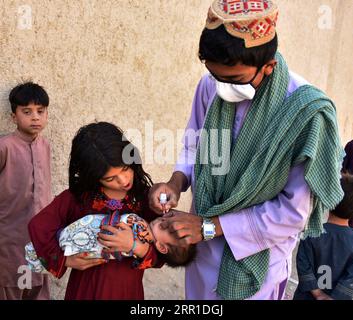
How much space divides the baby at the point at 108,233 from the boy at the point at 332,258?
3.62ft

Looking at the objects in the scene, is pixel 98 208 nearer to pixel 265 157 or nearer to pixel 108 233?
pixel 108 233

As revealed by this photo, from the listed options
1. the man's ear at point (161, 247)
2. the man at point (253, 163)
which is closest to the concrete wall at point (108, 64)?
the man at point (253, 163)

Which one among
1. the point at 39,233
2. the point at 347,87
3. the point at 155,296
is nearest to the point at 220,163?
the point at 39,233

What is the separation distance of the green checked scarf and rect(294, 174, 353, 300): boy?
36.9 inches

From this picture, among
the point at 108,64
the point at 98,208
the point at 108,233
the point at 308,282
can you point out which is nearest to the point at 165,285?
the point at 308,282

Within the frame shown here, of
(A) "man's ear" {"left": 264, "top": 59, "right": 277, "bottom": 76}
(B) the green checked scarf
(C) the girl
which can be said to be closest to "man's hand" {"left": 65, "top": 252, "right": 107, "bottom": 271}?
(C) the girl

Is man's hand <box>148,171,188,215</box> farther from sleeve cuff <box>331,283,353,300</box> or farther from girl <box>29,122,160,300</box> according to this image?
sleeve cuff <box>331,283,353,300</box>

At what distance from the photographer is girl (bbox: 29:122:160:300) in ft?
5.91

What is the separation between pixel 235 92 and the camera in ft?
5.43

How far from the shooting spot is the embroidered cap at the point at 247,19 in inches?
58.2

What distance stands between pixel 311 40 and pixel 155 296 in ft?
14.5

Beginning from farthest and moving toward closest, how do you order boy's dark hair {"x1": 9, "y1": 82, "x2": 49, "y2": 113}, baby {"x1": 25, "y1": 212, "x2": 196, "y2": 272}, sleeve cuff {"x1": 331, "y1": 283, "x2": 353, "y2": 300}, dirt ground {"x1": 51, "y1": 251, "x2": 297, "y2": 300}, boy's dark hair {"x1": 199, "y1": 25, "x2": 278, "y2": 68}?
dirt ground {"x1": 51, "y1": 251, "x2": 297, "y2": 300} < boy's dark hair {"x1": 9, "y1": 82, "x2": 49, "y2": 113} < sleeve cuff {"x1": 331, "y1": 283, "x2": 353, "y2": 300} < baby {"x1": 25, "y1": 212, "x2": 196, "y2": 272} < boy's dark hair {"x1": 199, "y1": 25, "x2": 278, "y2": 68}

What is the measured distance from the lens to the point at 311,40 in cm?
649
